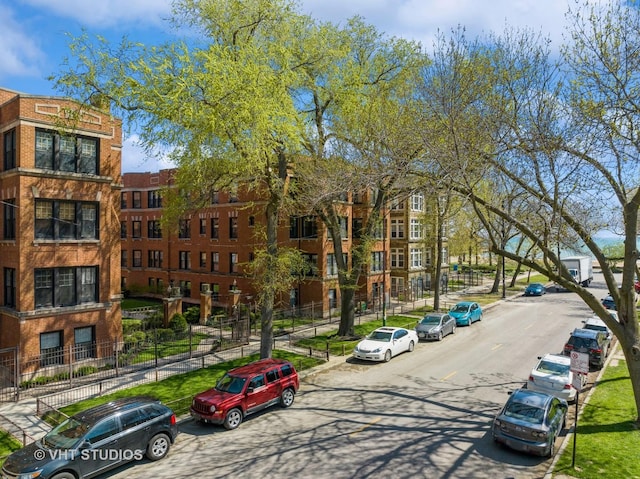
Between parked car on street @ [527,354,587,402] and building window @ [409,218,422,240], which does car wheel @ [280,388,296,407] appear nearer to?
parked car on street @ [527,354,587,402]

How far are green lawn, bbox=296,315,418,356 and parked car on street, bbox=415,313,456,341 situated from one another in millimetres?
3037

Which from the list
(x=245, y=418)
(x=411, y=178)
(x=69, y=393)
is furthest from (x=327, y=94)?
(x=69, y=393)

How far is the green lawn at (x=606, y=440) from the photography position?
455 inches

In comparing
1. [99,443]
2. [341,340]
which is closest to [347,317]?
[341,340]

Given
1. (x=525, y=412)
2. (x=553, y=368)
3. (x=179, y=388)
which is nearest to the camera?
(x=525, y=412)

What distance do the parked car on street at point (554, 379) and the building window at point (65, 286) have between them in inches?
804

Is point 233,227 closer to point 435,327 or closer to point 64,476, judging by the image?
point 435,327

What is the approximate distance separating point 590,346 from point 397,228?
89.9 feet

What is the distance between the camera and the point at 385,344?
23.2 meters

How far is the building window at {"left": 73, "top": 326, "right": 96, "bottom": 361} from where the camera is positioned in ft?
70.5

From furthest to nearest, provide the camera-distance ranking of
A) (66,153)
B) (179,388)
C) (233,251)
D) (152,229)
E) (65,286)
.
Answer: (152,229) → (233,251) → (65,286) → (66,153) → (179,388)

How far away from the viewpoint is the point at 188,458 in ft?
42.7

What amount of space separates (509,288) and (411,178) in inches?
1660

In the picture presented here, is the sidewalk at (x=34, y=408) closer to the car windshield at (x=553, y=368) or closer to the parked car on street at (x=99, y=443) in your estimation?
the parked car on street at (x=99, y=443)
